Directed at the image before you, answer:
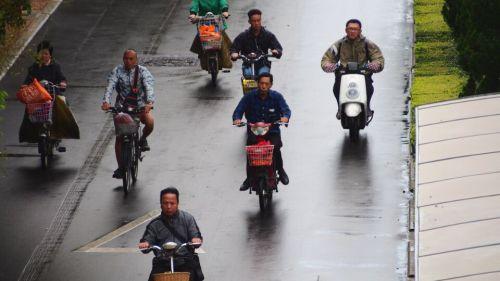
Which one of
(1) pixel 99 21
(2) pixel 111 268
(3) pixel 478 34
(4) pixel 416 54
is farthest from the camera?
(1) pixel 99 21

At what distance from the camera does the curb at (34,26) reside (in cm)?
3214

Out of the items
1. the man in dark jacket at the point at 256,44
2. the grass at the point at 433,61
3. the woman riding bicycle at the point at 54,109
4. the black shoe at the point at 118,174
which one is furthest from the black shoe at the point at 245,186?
the man in dark jacket at the point at 256,44

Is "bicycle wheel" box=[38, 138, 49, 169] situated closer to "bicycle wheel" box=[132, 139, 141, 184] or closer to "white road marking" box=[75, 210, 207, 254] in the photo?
"bicycle wheel" box=[132, 139, 141, 184]

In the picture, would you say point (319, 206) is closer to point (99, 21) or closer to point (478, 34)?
point (478, 34)

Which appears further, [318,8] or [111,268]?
[318,8]

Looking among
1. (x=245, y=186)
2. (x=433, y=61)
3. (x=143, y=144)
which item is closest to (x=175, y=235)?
(x=245, y=186)

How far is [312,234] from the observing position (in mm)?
22312

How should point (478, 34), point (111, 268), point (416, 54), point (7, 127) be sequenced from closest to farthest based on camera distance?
point (111, 268) < point (478, 34) < point (7, 127) < point (416, 54)

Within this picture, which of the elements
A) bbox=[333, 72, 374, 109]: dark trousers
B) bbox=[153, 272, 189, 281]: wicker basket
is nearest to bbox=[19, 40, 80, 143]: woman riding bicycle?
bbox=[333, 72, 374, 109]: dark trousers

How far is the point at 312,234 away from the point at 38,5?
15.5 meters

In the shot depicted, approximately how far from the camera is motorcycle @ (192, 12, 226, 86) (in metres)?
29.8

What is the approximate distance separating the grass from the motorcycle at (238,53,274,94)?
247 cm

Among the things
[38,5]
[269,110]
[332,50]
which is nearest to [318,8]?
[38,5]

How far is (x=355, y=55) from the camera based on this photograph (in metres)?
26.7
